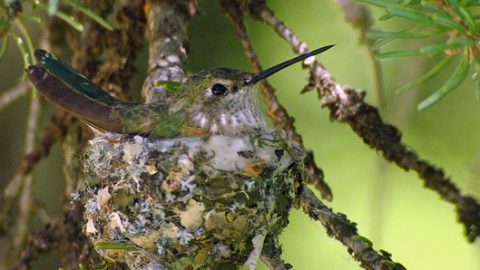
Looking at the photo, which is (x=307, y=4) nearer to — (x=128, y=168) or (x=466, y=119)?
(x=466, y=119)

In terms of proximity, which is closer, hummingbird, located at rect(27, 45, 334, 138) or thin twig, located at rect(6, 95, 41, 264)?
hummingbird, located at rect(27, 45, 334, 138)

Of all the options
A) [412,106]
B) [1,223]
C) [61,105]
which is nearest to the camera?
[61,105]

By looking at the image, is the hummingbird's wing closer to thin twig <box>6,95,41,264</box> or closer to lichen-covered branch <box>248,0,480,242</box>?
lichen-covered branch <box>248,0,480,242</box>

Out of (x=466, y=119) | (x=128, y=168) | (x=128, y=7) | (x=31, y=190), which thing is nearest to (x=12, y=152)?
(x=31, y=190)

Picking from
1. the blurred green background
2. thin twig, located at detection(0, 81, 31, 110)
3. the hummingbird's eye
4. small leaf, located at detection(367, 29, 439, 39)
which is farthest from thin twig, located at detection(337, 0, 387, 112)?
thin twig, located at detection(0, 81, 31, 110)

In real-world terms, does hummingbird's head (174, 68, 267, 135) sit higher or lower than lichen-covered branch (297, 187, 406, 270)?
higher

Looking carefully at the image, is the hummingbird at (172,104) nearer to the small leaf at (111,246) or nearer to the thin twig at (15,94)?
the small leaf at (111,246)

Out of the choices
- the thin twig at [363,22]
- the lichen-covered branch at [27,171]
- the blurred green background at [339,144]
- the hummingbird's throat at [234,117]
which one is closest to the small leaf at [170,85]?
the hummingbird's throat at [234,117]
